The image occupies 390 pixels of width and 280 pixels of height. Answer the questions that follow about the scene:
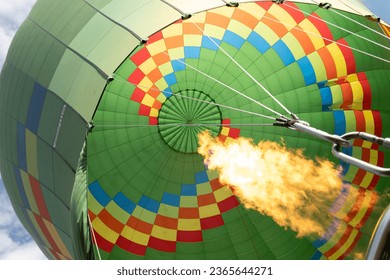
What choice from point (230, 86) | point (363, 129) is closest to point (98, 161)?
point (230, 86)

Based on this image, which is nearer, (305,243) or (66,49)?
(66,49)

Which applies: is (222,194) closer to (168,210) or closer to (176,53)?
(168,210)

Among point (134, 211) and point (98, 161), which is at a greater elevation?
point (98, 161)

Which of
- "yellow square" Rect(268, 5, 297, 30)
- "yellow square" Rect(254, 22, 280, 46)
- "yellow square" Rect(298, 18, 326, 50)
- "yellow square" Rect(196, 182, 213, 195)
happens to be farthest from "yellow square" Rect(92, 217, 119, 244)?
"yellow square" Rect(298, 18, 326, 50)

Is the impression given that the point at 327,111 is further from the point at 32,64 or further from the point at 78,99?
the point at 32,64

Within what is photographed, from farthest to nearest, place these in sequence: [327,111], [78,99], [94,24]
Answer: [327,111] → [94,24] → [78,99]

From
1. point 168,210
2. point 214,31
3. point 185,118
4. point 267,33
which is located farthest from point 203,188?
point 267,33
